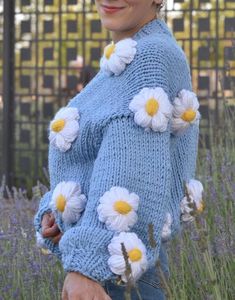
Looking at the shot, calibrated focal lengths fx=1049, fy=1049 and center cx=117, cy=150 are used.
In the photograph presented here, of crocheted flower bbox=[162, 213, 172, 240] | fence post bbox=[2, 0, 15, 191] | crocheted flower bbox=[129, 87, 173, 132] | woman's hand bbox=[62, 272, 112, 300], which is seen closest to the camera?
woman's hand bbox=[62, 272, 112, 300]

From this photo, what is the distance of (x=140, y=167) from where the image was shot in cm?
245

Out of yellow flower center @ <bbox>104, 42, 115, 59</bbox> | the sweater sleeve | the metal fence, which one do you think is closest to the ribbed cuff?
the sweater sleeve

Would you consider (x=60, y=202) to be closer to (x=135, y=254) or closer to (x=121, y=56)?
(x=135, y=254)

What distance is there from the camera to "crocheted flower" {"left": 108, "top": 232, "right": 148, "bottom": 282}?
7.82 ft

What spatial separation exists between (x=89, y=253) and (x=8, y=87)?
7.69 meters

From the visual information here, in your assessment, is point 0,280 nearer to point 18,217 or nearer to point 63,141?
point 18,217

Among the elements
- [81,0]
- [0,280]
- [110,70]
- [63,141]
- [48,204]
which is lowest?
[0,280]

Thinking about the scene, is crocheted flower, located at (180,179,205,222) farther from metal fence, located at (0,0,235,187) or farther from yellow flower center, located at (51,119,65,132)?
metal fence, located at (0,0,235,187)

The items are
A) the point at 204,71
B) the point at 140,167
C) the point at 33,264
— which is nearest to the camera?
the point at 140,167

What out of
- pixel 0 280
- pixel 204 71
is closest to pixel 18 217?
pixel 0 280

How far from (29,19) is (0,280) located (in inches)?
249

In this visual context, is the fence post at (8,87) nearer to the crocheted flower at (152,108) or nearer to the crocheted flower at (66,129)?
the crocheted flower at (66,129)

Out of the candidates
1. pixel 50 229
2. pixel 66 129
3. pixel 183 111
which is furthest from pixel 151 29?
pixel 50 229

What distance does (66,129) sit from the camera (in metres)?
2.57
